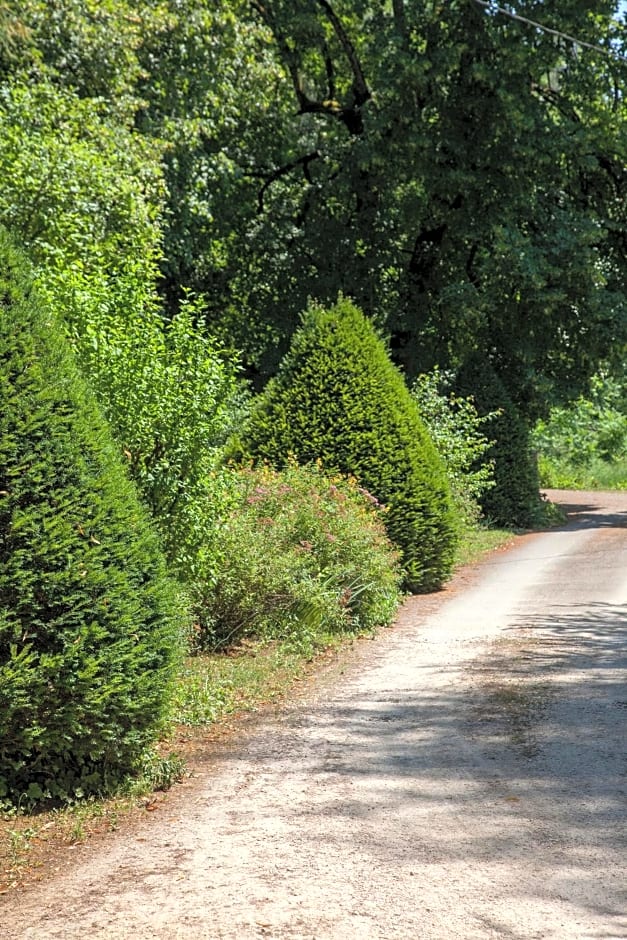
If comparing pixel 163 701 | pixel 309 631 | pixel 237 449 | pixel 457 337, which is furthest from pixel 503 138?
pixel 163 701

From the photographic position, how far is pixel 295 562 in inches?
384

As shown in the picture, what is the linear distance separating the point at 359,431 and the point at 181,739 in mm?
6584

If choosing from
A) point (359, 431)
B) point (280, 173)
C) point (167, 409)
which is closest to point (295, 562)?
point (167, 409)

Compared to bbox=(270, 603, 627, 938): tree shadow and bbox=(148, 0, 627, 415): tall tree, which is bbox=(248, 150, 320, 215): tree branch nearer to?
bbox=(148, 0, 627, 415): tall tree

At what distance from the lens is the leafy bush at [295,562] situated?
923 centimetres

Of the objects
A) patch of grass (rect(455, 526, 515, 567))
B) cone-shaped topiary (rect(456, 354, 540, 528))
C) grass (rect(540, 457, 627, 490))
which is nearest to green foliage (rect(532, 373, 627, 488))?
grass (rect(540, 457, 627, 490))

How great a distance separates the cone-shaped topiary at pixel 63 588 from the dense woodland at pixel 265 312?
17 mm

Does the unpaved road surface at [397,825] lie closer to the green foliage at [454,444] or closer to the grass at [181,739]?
the grass at [181,739]

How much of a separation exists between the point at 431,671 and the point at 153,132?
14.6 meters

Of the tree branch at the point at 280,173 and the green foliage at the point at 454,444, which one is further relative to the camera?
the tree branch at the point at 280,173

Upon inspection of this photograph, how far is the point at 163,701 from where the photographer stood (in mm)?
5727

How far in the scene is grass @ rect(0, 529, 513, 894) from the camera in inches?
192

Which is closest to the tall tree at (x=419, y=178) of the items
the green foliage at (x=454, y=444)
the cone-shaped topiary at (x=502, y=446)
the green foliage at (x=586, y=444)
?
the cone-shaped topiary at (x=502, y=446)

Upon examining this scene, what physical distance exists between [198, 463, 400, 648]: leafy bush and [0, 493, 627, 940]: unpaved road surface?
103cm
